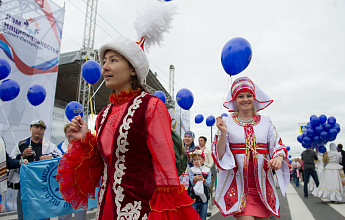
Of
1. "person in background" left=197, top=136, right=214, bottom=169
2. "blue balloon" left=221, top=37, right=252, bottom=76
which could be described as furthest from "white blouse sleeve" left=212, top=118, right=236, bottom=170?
"person in background" left=197, top=136, right=214, bottom=169

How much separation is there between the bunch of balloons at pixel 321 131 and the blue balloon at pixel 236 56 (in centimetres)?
822

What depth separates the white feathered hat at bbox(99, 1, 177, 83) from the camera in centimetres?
166

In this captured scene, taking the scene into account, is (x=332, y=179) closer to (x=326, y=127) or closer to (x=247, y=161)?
(x=326, y=127)

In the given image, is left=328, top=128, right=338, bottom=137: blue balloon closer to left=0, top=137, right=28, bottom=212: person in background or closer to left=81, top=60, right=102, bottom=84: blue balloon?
left=81, top=60, right=102, bottom=84: blue balloon

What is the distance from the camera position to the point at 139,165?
4.58ft

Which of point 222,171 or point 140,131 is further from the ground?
point 140,131

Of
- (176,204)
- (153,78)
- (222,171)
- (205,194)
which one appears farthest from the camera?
(153,78)

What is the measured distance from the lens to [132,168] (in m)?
1.39

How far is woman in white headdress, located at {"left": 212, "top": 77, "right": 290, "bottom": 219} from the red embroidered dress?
1.19 m

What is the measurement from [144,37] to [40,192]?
3.23 meters

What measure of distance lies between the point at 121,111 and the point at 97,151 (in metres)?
0.36

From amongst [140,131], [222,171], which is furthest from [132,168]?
[222,171]

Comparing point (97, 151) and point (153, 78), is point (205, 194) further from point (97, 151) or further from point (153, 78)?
point (153, 78)

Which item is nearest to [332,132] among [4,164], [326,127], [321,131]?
[326,127]
